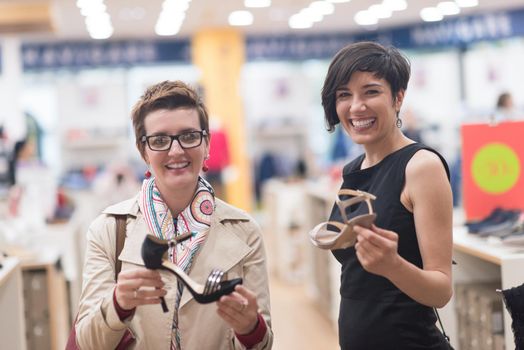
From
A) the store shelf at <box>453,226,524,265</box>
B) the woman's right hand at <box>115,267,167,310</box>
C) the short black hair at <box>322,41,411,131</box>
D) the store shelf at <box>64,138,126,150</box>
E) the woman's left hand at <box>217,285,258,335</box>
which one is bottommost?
the store shelf at <box>453,226,524,265</box>

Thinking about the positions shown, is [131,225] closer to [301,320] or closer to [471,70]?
[301,320]

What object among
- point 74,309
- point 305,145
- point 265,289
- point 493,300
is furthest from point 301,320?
point 305,145

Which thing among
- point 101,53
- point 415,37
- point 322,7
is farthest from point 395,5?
point 101,53

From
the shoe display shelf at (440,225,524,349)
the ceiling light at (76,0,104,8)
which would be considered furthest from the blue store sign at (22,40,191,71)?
the shoe display shelf at (440,225,524,349)

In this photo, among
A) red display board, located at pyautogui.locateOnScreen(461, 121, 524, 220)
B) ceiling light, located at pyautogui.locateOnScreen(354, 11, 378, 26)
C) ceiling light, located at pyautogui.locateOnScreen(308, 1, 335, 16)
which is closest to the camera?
red display board, located at pyautogui.locateOnScreen(461, 121, 524, 220)

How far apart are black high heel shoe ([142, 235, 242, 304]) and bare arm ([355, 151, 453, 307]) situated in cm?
39

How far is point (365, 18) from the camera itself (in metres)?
13.3

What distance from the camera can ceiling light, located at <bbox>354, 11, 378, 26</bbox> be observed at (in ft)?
41.4

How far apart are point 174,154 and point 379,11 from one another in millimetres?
11055

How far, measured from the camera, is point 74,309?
558cm

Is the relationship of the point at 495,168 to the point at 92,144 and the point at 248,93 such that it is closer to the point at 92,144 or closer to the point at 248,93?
the point at 92,144

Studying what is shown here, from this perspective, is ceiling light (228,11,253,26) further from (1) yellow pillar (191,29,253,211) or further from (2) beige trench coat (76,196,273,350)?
(2) beige trench coat (76,196,273,350)

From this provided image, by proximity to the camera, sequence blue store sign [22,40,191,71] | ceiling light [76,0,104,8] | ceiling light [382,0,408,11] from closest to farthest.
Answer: ceiling light [76,0,104,8] < ceiling light [382,0,408,11] < blue store sign [22,40,191,71]

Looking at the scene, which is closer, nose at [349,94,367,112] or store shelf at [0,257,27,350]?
nose at [349,94,367,112]
